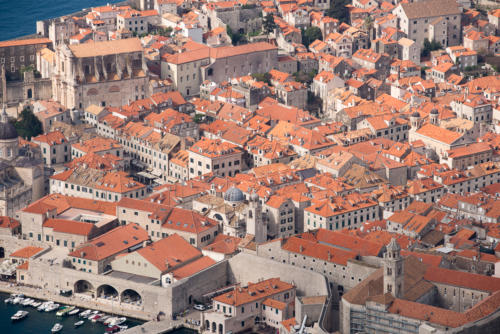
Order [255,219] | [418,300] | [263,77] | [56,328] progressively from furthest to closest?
[263,77]
[255,219]
[56,328]
[418,300]

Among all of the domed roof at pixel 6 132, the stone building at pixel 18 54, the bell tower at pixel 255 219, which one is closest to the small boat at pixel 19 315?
the bell tower at pixel 255 219

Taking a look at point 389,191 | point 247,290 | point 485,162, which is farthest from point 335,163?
point 247,290

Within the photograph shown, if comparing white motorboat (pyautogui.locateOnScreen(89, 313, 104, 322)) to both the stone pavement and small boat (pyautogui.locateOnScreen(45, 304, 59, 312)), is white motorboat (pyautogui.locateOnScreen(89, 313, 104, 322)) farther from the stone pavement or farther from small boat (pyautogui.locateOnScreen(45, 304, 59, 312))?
small boat (pyautogui.locateOnScreen(45, 304, 59, 312))

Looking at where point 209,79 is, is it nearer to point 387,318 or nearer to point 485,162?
point 485,162

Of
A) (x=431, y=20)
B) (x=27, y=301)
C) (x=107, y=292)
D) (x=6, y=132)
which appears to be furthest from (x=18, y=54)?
(x=107, y=292)

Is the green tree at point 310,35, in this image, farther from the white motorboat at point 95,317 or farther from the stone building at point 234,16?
the white motorboat at point 95,317

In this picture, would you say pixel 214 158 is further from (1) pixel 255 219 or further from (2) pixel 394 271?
(2) pixel 394 271
